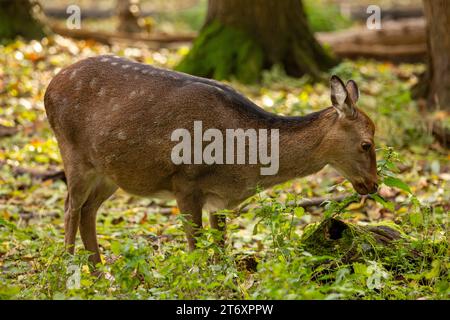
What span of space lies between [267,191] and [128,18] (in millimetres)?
10795

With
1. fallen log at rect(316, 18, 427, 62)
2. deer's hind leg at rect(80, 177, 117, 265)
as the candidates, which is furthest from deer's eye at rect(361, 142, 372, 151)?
fallen log at rect(316, 18, 427, 62)

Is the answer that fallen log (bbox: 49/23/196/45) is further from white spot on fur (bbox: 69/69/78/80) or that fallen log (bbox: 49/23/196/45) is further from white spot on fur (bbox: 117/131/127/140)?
white spot on fur (bbox: 117/131/127/140)

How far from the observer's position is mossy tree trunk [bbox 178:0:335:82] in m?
13.5

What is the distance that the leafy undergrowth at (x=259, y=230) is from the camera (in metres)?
5.54

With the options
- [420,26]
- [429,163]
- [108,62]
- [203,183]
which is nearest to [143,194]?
[203,183]

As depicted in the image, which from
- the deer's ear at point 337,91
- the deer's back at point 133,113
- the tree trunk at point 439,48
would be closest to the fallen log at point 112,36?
the tree trunk at point 439,48

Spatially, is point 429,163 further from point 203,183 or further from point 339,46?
point 339,46

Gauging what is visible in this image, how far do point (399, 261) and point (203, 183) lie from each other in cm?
164

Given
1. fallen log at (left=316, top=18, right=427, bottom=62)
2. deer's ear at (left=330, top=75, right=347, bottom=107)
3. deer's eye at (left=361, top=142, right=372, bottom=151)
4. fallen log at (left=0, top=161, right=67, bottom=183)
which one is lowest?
Result: fallen log at (left=0, top=161, right=67, bottom=183)

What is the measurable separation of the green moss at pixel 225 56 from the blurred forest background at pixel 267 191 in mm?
22

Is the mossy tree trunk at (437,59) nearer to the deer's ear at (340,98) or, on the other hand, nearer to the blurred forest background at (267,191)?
the blurred forest background at (267,191)

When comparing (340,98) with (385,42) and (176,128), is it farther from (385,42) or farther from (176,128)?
(385,42)

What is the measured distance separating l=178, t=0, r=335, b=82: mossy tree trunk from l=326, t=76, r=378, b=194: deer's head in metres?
6.53

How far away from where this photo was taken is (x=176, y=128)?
6.96 metres
